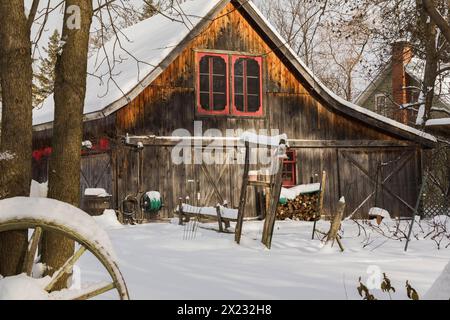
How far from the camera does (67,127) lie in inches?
168

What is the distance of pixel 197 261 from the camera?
7.11 meters

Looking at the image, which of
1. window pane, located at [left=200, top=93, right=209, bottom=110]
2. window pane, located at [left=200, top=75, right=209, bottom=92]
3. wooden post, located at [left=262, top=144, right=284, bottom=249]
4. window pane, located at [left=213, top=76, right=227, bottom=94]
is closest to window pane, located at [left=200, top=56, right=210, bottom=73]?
window pane, located at [left=200, top=75, right=209, bottom=92]

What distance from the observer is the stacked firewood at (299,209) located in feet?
51.9

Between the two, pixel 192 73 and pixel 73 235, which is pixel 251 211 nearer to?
pixel 192 73

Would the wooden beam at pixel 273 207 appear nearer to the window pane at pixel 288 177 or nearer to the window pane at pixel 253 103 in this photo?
the window pane at pixel 253 103

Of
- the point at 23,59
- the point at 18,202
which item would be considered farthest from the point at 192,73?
the point at 18,202

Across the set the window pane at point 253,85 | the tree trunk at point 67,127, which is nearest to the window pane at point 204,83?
the window pane at point 253,85

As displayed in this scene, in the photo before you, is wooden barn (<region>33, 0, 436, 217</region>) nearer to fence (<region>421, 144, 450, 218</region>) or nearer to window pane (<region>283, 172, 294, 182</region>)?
window pane (<region>283, 172, 294, 182</region>)

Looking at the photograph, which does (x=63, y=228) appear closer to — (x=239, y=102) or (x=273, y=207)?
(x=273, y=207)

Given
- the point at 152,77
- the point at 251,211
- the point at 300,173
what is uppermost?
the point at 152,77
